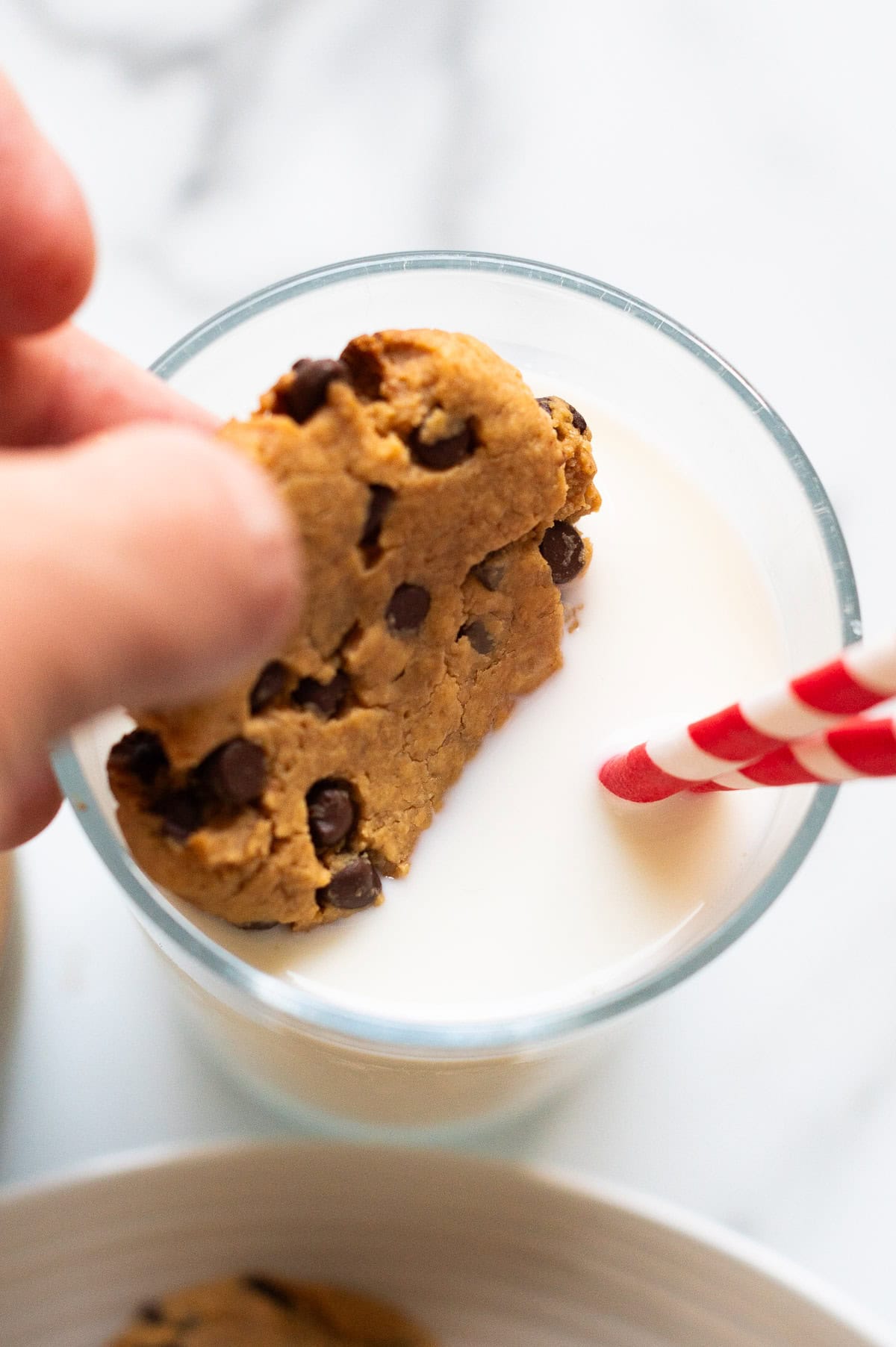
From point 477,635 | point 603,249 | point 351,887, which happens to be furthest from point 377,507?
point 603,249

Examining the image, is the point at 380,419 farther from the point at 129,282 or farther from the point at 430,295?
the point at 129,282

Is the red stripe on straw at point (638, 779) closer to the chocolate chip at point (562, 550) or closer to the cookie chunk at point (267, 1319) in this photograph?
the chocolate chip at point (562, 550)

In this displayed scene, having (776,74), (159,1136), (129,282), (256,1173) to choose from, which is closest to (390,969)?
(256,1173)

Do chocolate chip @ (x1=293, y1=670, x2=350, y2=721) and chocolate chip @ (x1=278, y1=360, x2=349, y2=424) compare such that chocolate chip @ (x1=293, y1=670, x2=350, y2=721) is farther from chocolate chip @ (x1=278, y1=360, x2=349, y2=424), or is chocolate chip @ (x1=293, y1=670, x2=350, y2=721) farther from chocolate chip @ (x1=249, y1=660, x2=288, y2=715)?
chocolate chip @ (x1=278, y1=360, x2=349, y2=424)

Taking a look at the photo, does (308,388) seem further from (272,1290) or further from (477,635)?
(272,1290)

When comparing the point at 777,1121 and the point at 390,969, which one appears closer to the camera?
the point at 390,969

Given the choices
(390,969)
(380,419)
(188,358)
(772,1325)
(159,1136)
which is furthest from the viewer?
(159,1136)

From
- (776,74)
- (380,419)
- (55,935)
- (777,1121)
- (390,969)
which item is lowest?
(55,935)

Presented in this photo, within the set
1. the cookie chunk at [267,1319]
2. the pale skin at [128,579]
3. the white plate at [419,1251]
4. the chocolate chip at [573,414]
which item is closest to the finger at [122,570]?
the pale skin at [128,579]
